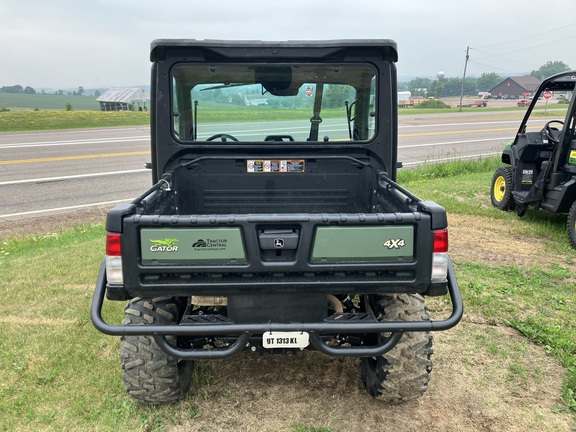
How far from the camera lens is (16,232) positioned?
308 inches

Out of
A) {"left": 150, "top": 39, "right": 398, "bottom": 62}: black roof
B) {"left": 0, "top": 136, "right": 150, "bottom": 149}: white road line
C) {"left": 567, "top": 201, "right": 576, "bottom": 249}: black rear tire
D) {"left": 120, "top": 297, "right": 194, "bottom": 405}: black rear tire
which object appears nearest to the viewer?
{"left": 120, "top": 297, "right": 194, "bottom": 405}: black rear tire

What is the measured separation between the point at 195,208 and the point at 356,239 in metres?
1.89

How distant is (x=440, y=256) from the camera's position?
8.50 ft

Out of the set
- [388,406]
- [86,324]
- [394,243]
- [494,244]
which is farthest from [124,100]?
[394,243]

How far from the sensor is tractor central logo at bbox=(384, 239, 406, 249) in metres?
2.53

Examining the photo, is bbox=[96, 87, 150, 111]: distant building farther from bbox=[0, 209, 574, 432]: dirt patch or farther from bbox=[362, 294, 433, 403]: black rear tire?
bbox=[362, 294, 433, 403]: black rear tire

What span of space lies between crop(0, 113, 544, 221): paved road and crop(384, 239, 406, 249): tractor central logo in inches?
321

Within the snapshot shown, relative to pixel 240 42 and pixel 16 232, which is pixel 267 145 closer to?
pixel 240 42

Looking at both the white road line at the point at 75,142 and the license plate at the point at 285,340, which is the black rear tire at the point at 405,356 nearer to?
the license plate at the point at 285,340

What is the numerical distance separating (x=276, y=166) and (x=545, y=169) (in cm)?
469

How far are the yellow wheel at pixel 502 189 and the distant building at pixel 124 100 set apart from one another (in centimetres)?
3878

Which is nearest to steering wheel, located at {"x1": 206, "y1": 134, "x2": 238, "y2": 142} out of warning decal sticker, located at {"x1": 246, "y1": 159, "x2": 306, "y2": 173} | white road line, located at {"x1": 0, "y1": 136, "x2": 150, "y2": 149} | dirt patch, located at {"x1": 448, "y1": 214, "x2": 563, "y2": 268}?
warning decal sticker, located at {"x1": 246, "y1": 159, "x2": 306, "y2": 173}

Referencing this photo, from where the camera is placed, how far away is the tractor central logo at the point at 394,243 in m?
2.53

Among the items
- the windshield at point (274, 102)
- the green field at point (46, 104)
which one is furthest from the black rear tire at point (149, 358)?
the green field at point (46, 104)
